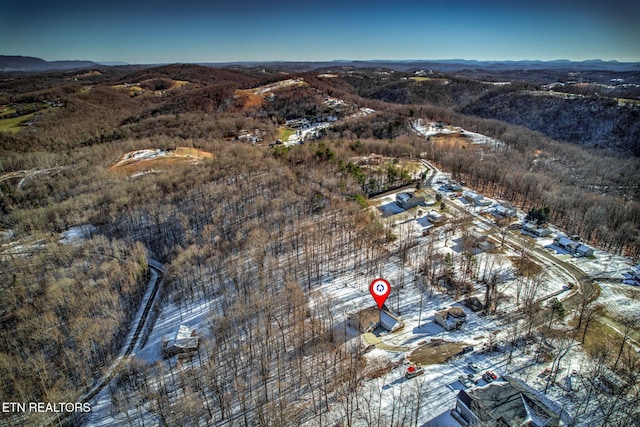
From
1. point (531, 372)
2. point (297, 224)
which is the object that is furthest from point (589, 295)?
point (297, 224)

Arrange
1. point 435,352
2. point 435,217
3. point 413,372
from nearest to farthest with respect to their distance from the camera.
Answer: point 413,372 < point 435,352 < point 435,217

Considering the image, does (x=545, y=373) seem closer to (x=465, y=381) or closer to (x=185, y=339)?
(x=465, y=381)

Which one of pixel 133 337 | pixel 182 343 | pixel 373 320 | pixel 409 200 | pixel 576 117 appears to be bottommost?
pixel 133 337

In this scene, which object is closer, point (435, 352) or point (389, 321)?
point (435, 352)

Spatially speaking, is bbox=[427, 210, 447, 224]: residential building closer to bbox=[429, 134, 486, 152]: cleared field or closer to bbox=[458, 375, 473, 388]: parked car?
bbox=[458, 375, 473, 388]: parked car

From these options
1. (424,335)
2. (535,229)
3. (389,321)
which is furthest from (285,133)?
(424,335)

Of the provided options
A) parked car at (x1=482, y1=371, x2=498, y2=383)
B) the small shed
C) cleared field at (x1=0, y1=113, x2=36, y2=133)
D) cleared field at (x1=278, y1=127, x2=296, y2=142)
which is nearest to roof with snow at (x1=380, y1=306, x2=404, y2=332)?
parked car at (x1=482, y1=371, x2=498, y2=383)

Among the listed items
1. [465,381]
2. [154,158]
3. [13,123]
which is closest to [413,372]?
[465,381]

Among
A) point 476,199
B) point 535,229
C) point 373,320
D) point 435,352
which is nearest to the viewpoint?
point 435,352

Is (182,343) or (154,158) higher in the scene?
(154,158)
